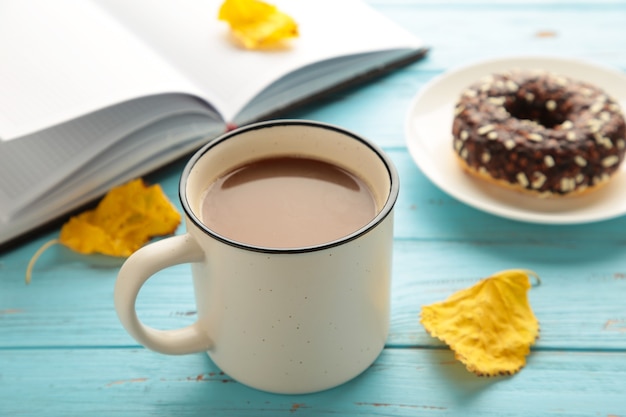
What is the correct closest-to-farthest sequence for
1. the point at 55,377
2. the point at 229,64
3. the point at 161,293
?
the point at 55,377 < the point at 161,293 < the point at 229,64

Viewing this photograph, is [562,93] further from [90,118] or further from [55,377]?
[55,377]

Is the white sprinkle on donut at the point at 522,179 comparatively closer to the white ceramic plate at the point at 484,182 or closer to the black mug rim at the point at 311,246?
the white ceramic plate at the point at 484,182

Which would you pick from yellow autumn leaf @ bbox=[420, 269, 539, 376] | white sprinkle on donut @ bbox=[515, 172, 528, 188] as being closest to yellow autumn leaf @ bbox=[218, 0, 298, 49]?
white sprinkle on donut @ bbox=[515, 172, 528, 188]

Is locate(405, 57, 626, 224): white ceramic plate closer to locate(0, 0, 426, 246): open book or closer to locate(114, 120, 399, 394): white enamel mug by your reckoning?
locate(0, 0, 426, 246): open book

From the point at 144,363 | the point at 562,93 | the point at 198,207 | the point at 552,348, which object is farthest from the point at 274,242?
the point at 562,93

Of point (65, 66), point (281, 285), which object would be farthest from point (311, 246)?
point (65, 66)
